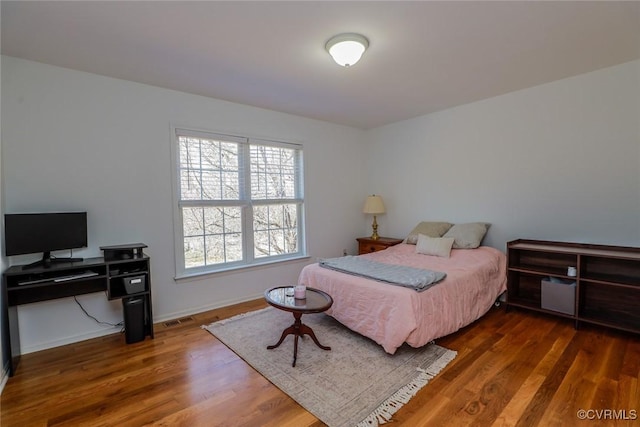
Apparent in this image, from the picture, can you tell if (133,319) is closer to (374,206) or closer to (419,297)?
(419,297)

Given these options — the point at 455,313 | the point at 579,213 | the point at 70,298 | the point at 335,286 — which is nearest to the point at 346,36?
the point at 335,286

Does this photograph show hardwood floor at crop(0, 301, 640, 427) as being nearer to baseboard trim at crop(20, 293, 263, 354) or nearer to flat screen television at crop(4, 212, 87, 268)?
baseboard trim at crop(20, 293, 263, 354)

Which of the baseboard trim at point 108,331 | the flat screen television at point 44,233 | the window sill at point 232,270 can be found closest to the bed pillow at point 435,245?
the window sill at point 232,270

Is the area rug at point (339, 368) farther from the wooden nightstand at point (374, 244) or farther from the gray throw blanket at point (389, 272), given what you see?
the wooden nightstand at point (374, 244)

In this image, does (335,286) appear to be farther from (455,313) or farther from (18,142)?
(18,142)

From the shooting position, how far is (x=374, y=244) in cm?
452

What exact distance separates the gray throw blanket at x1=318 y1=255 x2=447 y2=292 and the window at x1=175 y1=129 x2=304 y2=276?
1.19 m

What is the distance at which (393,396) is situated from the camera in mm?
1925

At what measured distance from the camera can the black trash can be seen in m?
2.67

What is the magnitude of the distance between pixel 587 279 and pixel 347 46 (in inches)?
114

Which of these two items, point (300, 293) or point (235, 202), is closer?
point (300, 293)

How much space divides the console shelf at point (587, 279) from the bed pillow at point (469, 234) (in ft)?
1.20

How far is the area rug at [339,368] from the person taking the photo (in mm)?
1838

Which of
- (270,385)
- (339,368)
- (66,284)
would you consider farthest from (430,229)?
(66,284)
